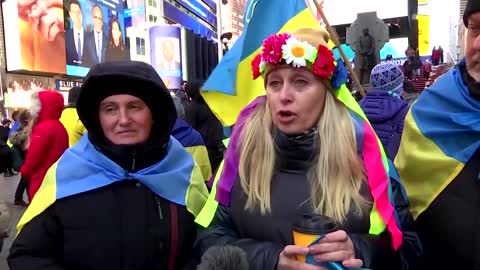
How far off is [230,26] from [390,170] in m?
107

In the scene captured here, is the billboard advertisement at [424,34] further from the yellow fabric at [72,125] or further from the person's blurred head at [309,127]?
the person's blurred head at [309,127]

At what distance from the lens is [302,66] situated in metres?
2.00

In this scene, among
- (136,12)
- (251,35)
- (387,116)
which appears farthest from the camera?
(136,12)

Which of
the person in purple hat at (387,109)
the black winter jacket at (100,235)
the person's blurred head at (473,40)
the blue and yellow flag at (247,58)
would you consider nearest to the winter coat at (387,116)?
the person in purple hat at (387,109)

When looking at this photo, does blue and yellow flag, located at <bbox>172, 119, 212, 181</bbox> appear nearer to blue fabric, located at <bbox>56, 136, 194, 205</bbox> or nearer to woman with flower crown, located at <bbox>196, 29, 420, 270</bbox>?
blue fabric, located at <bbox>56, 136, 194, 205</bbox>

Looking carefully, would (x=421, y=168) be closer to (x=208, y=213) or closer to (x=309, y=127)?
(x=309, y=127)

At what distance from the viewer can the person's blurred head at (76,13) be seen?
118 feet

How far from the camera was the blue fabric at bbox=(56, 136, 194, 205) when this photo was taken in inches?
81.9

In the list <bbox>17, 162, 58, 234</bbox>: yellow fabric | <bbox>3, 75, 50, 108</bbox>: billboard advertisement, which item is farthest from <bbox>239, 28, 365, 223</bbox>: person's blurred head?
<bbox>3, 75, 50, 108</bbox>: billboard advertisement

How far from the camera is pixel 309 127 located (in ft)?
6.68

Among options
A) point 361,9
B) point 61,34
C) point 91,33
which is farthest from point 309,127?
point 91,33

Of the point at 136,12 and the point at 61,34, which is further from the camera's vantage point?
the point at 136,12

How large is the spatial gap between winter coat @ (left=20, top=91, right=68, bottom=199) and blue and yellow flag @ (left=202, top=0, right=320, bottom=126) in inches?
73.8

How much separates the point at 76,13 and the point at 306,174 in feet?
124
